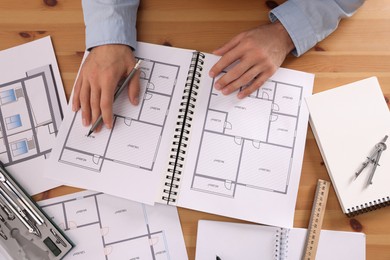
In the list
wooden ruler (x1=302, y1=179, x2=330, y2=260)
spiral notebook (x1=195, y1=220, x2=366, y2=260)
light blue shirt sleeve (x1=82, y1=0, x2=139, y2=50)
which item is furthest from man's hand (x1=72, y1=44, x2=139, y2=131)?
wooden ruler (x1=302, y1=179, x2=330, y2=260)

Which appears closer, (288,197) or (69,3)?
(288,197)

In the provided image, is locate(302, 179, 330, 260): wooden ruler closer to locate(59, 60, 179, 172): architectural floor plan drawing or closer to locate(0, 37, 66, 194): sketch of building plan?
locate(59, 60, 179, 172): architectural floor plan drawing

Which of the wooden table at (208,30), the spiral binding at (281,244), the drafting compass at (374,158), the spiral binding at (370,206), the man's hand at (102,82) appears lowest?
the spiral binding at (281,244)

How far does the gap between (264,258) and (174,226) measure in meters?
0.18

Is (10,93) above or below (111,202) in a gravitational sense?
→ above

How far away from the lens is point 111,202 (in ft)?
2.42

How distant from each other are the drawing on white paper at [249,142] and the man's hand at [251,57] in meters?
0.02

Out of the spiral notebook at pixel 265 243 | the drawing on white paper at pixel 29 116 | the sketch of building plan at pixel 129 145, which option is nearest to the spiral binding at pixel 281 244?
the spiral notebook at pixel 265 243

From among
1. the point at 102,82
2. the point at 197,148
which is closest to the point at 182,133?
the point at 197,148

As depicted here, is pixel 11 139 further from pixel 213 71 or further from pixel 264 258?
pixel 264 258

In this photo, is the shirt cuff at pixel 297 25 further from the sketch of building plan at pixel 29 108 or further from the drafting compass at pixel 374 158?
the sketch of building plan at pixel 29 108

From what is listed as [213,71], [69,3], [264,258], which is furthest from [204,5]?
[264,258]

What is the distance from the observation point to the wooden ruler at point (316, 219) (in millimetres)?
722

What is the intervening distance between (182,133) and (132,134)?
0.10 metres
